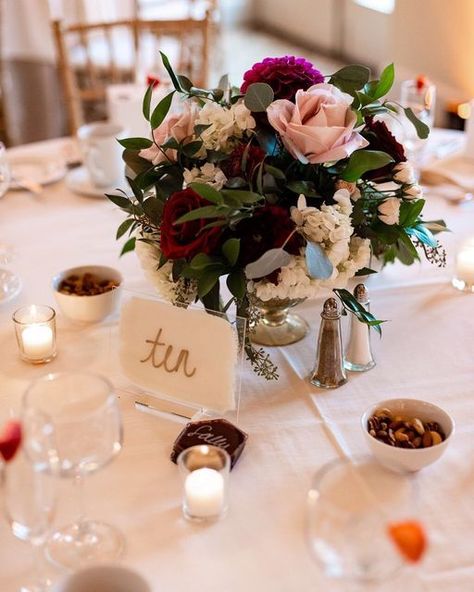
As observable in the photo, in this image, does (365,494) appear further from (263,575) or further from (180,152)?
(180,152)

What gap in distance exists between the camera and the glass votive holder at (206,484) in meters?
0.96

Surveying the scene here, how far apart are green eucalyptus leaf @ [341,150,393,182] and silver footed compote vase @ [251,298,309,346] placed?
262 mm

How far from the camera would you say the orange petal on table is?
68cm

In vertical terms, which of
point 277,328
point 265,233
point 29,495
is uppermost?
point 265,233

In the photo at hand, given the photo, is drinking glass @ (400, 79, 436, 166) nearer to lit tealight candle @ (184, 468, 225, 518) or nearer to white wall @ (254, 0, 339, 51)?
lit tealight candle @ (184, 468, 225, 518)

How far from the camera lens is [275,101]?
1.12 metres

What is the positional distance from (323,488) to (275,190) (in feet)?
1.64

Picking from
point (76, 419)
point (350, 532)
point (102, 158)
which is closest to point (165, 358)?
point (76, 419)

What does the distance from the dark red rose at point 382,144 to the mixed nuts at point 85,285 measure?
502 mm

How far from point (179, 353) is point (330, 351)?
9.0 inches

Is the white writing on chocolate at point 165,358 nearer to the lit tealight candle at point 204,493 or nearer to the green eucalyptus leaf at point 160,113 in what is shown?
the lit tealight candle at point 204,493

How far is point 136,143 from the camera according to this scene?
1253mm

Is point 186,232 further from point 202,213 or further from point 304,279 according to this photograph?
point 304,279

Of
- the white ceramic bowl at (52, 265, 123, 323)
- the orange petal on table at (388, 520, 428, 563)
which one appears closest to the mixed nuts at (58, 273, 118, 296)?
the white ceramic bowl at (52, 265, 123, 323)
